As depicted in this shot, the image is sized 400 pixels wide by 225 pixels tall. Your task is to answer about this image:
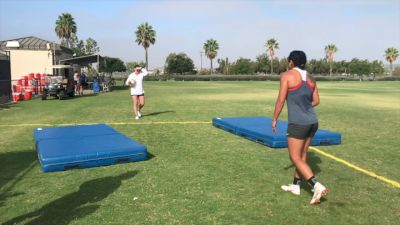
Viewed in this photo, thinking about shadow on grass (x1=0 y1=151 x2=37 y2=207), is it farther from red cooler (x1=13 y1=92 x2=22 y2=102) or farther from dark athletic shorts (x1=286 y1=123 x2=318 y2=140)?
red cooler (x1=13 y1=92 x2=22 y2=102)

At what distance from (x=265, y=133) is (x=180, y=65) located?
342 ft

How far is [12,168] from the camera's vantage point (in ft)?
24.2

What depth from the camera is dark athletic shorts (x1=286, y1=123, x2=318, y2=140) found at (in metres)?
5.39

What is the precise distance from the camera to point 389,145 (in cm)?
970

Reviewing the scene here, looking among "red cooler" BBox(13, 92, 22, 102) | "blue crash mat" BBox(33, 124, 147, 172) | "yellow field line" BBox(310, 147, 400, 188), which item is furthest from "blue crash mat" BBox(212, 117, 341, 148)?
"red cooler" BBox(13, 92, 22, 102)

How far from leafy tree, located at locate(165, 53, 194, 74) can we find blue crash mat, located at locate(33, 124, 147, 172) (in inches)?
4105

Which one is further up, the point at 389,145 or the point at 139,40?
the point at 139,40

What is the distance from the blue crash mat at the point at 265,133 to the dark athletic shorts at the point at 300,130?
3472 mm

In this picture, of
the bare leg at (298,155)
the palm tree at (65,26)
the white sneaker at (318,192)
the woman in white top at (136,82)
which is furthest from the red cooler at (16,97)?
the palm tree at (65,26)

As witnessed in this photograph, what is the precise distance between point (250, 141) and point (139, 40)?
8649 centimetres

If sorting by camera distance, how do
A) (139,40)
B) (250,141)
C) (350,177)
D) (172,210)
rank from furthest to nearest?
1. (139,40)
2. (250,141)
3. (350,177)
4. (172,210)

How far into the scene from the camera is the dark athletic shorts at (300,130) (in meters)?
5.39

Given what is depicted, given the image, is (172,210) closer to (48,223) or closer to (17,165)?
(48,223)

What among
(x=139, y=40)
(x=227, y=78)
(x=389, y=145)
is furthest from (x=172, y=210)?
(x=139, y=40)
